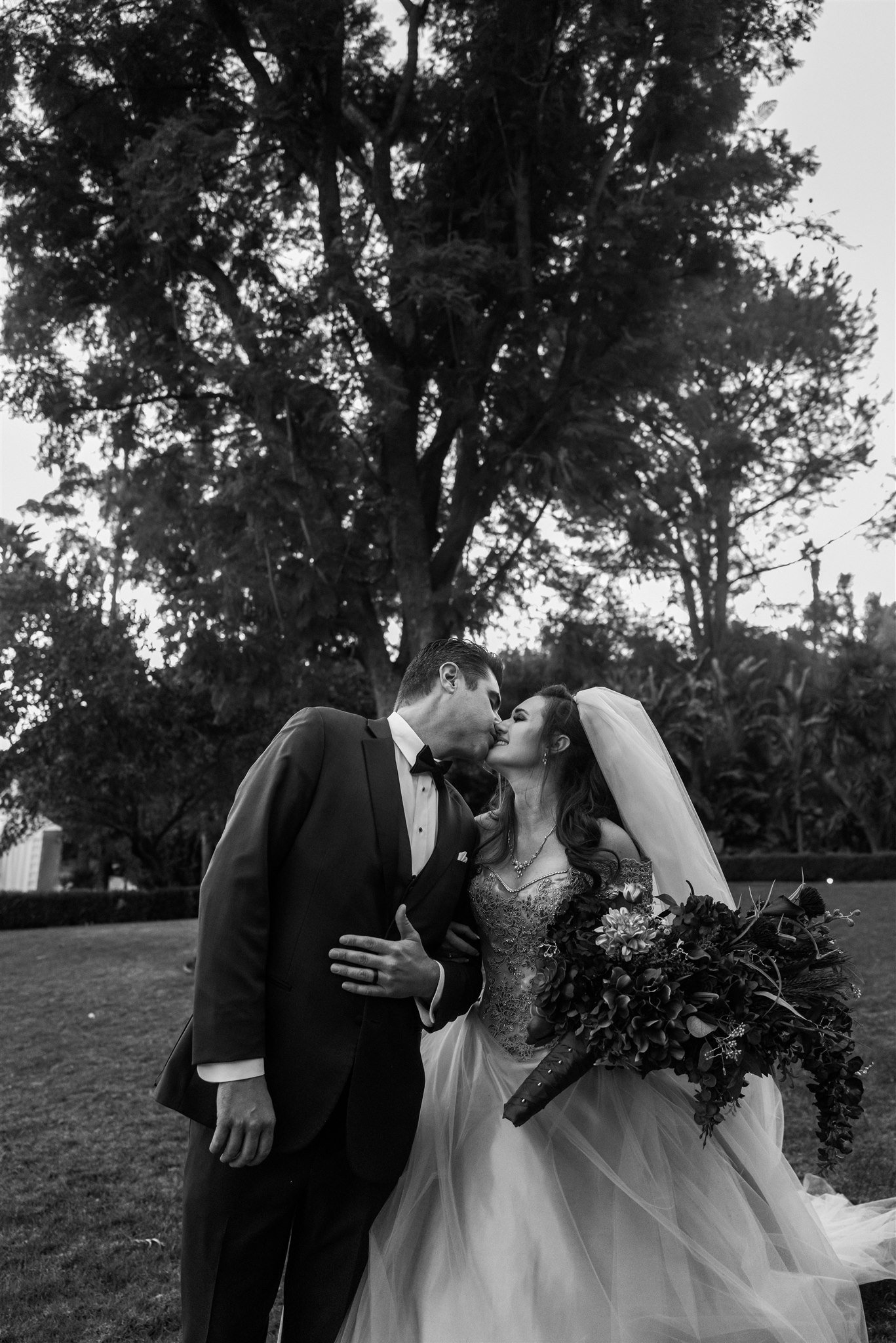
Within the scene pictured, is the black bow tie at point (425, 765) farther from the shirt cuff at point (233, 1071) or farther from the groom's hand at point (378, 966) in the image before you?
the shirt cuff at point (233, 1071)

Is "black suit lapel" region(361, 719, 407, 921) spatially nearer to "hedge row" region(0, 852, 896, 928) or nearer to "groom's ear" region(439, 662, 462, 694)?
"groom's ear" region(439, 662, 462, 694)

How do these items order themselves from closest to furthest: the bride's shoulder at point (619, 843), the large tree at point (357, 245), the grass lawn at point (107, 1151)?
1. the bride's shoulder at point (619, 843)
2. the grass lawn at point (107, 1151)
3. the large tree at point (357, 245)

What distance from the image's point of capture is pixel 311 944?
2.87 metres

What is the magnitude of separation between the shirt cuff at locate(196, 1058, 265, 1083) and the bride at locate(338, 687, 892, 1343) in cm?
78

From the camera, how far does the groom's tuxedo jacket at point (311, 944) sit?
276 centimetres

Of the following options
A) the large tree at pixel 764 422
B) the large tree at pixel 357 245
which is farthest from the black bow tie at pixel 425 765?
the large tree at pixel 764 422

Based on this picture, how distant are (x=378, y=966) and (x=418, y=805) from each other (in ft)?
1.83

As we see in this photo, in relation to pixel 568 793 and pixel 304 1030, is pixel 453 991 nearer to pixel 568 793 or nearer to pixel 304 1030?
pixel 304 1030

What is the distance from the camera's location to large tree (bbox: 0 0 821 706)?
969 centimetres

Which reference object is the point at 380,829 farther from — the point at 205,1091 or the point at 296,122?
the point at 296,122

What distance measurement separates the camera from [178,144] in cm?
931

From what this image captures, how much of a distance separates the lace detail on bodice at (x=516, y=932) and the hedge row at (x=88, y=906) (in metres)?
21.3

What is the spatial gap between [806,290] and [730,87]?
49.6ft

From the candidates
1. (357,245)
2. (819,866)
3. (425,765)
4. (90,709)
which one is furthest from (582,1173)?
(90,709)
